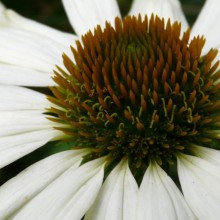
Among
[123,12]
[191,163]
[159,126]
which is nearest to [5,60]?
[159,126]

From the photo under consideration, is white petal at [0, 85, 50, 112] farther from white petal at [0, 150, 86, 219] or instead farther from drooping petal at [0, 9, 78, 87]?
white petal at [0, 150, 86, 219]

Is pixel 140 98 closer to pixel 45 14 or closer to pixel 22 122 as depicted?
pixel 22 122

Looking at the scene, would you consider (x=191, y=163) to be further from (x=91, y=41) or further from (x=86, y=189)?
(x=91, y=41)

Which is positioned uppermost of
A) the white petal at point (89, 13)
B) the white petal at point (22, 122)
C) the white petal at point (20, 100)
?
the white petal at point (89, 13)

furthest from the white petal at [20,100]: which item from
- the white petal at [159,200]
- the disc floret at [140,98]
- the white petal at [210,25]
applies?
the white petal at [210,25]

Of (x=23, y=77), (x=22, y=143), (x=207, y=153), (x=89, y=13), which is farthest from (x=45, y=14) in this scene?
(x=207, y=153)

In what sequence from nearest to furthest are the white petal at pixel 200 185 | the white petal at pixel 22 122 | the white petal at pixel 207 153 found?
the white petal at pixel 200 185 < the white petal at pixel 207 153 < the white petal at pixel 22 122

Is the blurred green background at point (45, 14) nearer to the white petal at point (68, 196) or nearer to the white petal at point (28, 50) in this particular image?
the white petal at point (28, 50)
